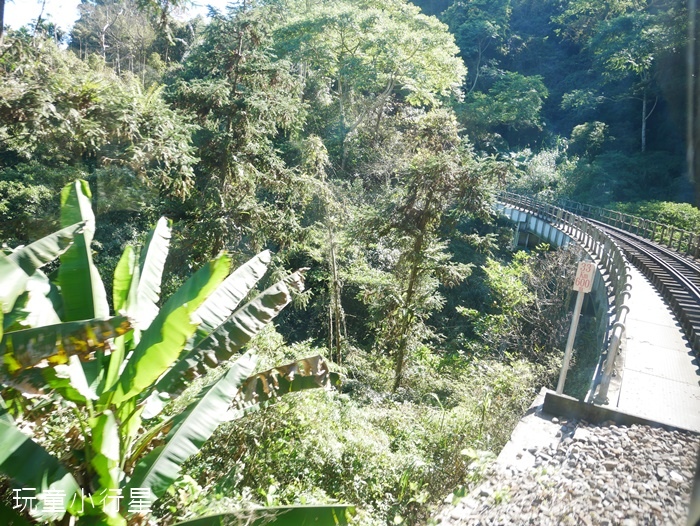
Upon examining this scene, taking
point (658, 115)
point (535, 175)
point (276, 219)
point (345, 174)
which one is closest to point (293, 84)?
point (276, 219)

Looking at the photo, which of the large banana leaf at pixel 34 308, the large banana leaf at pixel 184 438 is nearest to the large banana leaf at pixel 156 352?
the large banana leaf at pixel 184 438

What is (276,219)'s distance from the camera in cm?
1252

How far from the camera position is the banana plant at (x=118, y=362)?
3070 mm

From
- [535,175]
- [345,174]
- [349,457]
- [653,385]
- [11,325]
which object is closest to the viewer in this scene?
[11,325]

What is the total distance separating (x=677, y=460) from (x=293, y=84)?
11.6m

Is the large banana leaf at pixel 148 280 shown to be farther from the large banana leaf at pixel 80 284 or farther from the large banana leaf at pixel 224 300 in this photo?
the large banana leaf at pixel 224 300

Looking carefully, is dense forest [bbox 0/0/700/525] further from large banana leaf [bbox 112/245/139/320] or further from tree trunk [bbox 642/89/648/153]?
tree trunk [bbox 642/89/648/153]

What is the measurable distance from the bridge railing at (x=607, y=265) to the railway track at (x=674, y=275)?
3.55ft

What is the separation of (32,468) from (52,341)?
77 cm

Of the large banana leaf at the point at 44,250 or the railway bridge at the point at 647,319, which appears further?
the railway bridge at the point at 647,319

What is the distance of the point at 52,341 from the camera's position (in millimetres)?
3066

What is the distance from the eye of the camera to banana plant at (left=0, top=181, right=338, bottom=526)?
3.07 metres

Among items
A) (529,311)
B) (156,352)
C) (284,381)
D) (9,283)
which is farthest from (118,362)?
(529,311)

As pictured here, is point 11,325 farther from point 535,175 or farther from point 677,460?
point 535,175
